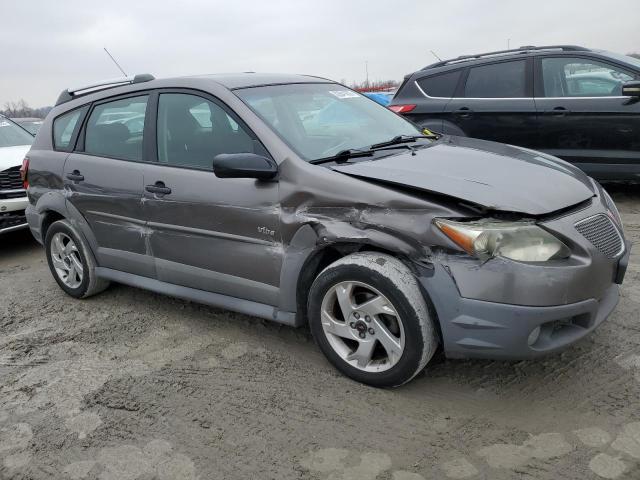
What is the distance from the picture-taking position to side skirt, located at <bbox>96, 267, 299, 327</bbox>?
333 centimetres

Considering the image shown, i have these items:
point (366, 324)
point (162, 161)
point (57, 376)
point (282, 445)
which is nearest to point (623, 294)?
point (366, 324)

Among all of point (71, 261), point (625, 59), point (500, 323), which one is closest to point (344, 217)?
point (500, 323)

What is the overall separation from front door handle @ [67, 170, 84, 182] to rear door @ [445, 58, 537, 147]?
4.32m

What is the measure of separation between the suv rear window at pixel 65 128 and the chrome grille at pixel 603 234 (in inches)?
144

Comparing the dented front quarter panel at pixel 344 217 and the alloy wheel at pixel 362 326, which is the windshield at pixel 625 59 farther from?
the alloy wheel at pixel 362 326

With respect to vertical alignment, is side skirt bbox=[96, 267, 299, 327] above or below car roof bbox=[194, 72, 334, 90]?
below

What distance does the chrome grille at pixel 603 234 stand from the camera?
2763 millimetres

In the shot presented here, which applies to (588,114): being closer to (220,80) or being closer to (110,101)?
(220,80)

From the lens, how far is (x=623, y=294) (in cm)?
388

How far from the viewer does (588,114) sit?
6.11 meters

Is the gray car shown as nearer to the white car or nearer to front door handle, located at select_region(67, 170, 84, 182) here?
front door handle, located at select_region(67, 170, 84, 182)

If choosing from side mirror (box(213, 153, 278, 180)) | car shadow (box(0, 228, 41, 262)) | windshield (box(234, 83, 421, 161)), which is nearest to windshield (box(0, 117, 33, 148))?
car shadow (box(0, 228, 41, 262))

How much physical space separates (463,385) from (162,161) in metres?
2.32

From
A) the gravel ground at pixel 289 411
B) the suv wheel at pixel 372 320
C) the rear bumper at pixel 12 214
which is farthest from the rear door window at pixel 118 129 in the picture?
the rear bumper at pixel 12 214
